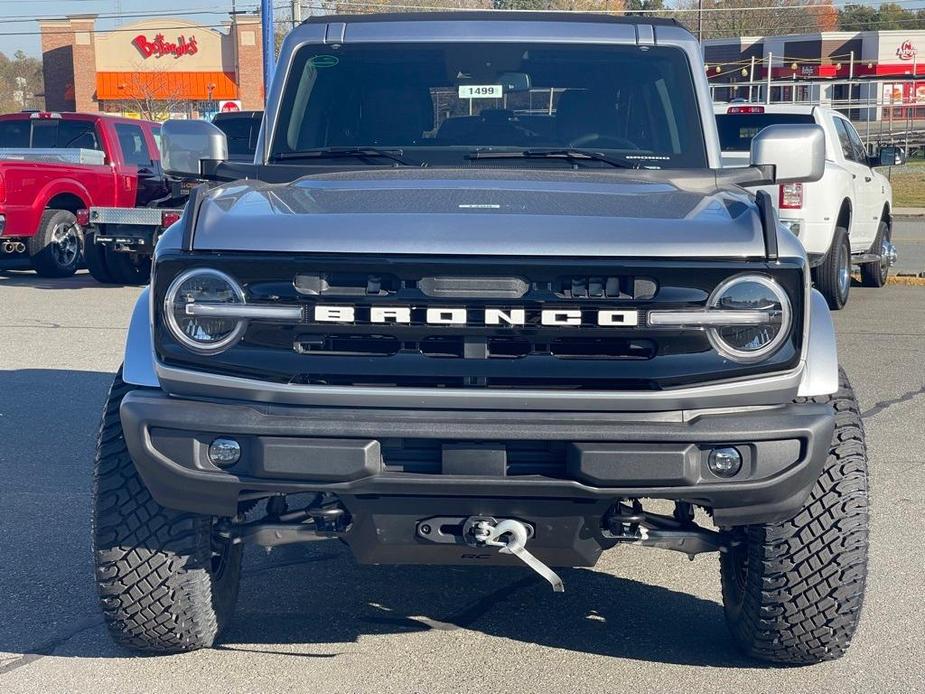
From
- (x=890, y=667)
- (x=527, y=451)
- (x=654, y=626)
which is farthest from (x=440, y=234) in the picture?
(x=890, y=667)

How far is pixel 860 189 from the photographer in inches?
501

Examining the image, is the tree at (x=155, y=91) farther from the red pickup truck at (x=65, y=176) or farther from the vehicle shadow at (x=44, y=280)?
the red pickup truck at (x=65, y=176)

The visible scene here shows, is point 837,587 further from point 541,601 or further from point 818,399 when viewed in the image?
point 541,601

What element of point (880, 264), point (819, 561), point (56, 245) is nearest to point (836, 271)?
point (880, 264)

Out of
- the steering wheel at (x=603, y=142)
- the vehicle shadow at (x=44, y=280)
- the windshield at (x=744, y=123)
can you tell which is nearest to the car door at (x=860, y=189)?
the windshield at (x=744, y=123)

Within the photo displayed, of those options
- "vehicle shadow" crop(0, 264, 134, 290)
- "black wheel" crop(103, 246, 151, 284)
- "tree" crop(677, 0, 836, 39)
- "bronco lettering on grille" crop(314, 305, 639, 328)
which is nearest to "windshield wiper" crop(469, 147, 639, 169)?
"bronco lettering on grille" crop(314, 305, 639, 328)

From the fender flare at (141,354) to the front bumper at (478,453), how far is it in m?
0.17

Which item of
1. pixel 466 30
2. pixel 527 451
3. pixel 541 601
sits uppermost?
pixel 466 30

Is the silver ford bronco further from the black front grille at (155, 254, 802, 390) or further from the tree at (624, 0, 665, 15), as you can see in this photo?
the tree at (624, 0, 665, 15)

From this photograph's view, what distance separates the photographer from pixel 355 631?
4254mm

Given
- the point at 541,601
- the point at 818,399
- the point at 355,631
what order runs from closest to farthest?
the point at 818,399 < the point at 355,631 < the point at 541,601

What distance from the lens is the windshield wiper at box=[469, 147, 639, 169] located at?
4664 millimetres

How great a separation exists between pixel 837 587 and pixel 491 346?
4.08 ft

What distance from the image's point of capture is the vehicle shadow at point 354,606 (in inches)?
162
